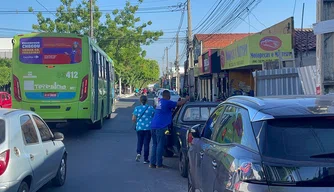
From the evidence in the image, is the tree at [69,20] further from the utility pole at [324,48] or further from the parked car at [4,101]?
the utility pole at [324,48]

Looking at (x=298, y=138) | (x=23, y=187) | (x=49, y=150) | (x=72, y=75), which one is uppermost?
(x=72, y=75)

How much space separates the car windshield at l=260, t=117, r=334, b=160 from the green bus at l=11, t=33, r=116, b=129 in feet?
38.8

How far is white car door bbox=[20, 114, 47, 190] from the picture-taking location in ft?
19.9

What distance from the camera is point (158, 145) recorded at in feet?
32.3

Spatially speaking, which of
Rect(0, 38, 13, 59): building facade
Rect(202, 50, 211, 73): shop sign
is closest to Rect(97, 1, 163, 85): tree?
Rect(202, 50, 211, 73): shop sign

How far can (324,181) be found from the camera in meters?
3.40

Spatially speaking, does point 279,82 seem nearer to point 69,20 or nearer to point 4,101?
point 4,101

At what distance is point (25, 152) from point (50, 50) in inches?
374

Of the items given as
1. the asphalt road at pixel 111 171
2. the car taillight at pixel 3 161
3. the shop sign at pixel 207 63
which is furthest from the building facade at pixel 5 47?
the car taillight at pixel 3 161

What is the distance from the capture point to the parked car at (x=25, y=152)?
5332mm

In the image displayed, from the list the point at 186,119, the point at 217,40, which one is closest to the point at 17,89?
the point at 186,119

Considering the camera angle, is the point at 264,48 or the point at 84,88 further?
the point at 264,48

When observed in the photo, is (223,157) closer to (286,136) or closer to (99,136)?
(286,136)

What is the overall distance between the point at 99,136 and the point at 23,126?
10.2m
